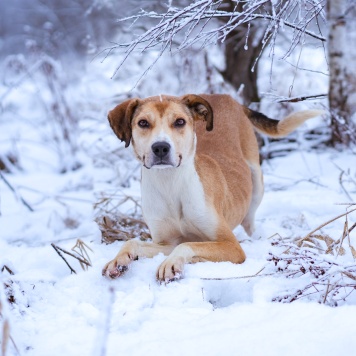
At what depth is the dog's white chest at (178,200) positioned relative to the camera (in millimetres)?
3943

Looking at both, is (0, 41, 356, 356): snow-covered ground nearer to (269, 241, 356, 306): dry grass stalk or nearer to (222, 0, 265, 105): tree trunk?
(269, 241, 356, 306): dry grass stalk

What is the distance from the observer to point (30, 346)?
2301mm

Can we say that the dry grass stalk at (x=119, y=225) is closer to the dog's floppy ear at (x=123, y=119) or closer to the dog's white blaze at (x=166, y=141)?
the dog's floppy ear at (x=123, y=119)

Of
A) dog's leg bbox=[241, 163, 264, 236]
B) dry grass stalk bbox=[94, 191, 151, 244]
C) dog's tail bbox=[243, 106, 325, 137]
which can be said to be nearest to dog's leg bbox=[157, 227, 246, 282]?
dry grass stalk bbox=[94, 191, 151, 244]

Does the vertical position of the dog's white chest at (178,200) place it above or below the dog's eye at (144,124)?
below

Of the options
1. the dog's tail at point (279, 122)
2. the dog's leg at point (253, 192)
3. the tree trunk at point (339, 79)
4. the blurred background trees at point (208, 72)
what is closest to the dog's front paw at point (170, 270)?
the blurred background trees at point (208, 72)

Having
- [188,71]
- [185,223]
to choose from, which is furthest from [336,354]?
[188,71]

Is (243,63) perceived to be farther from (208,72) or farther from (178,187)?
(178,187)

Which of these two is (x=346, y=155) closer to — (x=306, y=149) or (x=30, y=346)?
(x=306, y=149)

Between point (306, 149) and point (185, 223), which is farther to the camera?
point (306, 149)

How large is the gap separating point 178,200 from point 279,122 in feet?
5.56

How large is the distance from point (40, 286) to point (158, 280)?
1.98 ft

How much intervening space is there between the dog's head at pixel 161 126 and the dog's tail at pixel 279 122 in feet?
4.31

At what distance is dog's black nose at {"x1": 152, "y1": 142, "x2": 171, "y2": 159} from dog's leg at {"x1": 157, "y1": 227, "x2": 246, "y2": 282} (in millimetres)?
557
